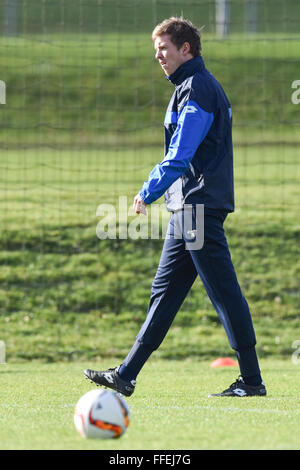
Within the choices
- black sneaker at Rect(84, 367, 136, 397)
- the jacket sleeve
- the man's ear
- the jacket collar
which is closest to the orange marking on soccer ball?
black sneaker at Rect(84, 367, 136, 397)

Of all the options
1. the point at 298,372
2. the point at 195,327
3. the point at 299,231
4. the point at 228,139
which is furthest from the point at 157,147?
the point at 228,139

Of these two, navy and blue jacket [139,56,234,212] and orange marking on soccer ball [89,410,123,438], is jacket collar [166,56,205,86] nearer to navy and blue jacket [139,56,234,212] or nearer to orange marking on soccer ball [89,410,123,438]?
navy and blue jacket [139,56,234,212]

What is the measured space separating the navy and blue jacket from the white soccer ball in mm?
1400

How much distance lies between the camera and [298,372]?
24.7 feet

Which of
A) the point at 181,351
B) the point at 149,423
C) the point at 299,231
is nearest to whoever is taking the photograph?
the point at 149,423

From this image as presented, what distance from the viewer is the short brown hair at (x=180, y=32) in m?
5.64

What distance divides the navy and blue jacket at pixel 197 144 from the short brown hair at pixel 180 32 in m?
0.10

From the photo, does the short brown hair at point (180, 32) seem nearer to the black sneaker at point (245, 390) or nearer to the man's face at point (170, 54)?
the man's face at point (170, 54)

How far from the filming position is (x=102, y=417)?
14.3ft

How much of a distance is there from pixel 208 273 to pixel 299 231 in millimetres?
5723

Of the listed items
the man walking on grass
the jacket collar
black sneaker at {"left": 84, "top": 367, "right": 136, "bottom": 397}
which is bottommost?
black sneaker at {"left": 84, "top": 367, "right": 136, "bottom": 397}

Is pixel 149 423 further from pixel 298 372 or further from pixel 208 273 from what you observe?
pixel 298 372

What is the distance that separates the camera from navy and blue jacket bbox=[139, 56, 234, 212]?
5398 mm

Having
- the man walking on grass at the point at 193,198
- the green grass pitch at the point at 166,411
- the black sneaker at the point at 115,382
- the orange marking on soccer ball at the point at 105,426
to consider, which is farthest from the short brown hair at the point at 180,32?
the orange marking on soccer ball at the point at 105,426
